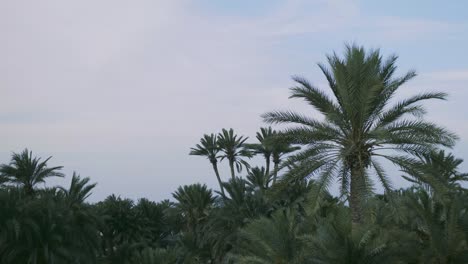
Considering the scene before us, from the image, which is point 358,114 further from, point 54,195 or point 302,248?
point 54,195

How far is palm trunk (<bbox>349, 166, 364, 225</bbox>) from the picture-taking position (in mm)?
23953

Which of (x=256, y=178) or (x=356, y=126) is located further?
(x=256, y=178)

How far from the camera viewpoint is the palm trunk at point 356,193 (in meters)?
24.0

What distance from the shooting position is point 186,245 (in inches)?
2095

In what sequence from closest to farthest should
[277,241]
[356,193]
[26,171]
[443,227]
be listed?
[356,193] → [443,227] → [277,241] → [26,171]

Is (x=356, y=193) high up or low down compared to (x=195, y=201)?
down

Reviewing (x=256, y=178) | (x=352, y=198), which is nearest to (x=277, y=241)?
(x=352, y=198)

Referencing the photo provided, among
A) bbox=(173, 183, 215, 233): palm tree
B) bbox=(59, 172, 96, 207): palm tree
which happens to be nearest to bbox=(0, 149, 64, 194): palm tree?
bbox=(59, 172, 96, 207): palm tree

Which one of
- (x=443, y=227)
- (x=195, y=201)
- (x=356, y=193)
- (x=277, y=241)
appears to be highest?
(x=195, y=201)

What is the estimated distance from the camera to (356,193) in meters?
24.0

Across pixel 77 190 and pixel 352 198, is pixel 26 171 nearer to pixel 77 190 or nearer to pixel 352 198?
pixel 77 190

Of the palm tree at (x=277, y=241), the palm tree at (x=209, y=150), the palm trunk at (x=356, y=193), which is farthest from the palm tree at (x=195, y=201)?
the palm trunk at (x=356, y=193)

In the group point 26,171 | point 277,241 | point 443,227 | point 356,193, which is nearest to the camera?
point 356,193

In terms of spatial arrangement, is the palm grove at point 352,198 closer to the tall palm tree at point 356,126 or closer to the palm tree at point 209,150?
the tall palm tree at point 356,126
